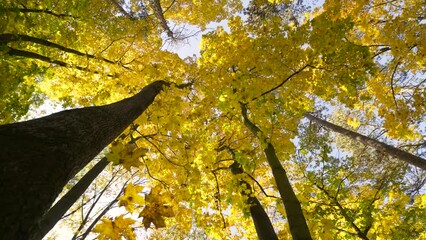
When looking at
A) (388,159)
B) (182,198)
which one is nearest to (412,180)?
(388,159)

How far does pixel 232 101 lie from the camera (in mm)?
5160

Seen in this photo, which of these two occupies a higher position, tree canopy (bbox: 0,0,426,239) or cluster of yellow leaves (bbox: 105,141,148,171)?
tree canopy (bbox: 0,0,426,239)

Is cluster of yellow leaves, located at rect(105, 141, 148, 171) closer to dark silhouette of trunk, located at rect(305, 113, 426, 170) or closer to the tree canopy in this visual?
the tree canopy

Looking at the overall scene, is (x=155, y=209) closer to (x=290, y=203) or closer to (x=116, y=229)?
(x=116, y=229)

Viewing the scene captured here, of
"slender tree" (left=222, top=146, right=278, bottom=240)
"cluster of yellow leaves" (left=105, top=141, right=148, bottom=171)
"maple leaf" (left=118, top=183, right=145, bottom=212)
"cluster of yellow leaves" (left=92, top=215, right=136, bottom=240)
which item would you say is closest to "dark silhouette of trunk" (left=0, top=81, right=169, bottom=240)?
"cluster of yellow leaves" (left=105, top=141, right=148, bottom=171)

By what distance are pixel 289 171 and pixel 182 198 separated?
6857 millimetres

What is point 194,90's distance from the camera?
9453mm

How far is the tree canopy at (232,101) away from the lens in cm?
492

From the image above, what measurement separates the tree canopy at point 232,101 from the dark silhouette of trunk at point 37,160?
0.45 metres

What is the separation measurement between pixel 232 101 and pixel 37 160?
367 centimetres

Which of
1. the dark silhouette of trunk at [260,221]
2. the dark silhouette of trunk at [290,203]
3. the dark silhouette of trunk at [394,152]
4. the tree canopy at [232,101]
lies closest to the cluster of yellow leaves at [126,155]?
the tree canopy at [232,101]

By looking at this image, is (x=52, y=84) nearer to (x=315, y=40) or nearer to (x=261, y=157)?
(x=261, y=157)

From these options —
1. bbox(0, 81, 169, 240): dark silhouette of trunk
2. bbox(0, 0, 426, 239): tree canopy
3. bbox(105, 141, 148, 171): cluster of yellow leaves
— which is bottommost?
bbox(0, 81, 169, 240): dark silhouette of trunk

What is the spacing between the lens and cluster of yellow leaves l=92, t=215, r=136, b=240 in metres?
2.67
